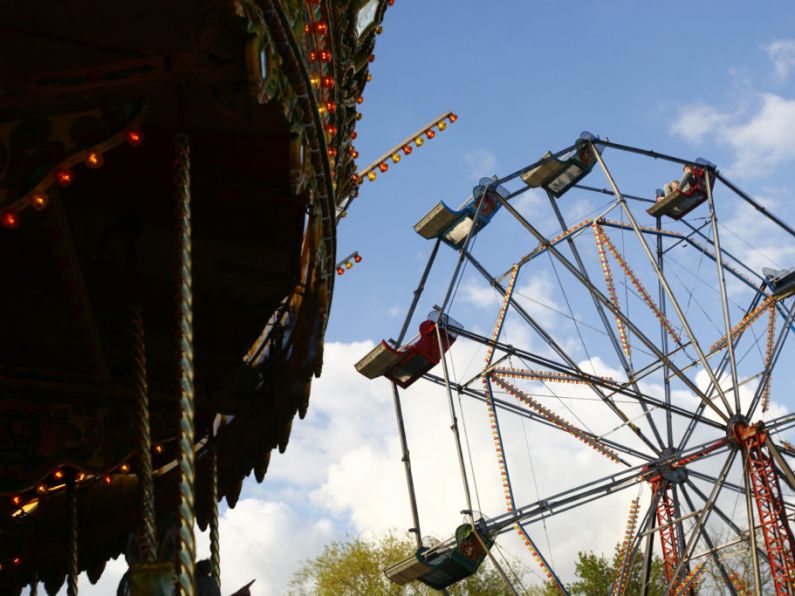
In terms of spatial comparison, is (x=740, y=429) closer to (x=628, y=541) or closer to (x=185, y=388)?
(x=628, y=541)

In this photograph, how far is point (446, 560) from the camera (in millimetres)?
15445

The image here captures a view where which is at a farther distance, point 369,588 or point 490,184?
point 369,588

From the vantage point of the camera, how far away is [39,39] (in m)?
5.28

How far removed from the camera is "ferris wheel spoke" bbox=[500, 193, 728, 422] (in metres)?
14.8

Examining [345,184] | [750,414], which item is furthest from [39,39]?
A: [750,414]

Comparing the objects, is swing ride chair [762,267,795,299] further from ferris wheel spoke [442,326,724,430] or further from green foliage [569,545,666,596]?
green foliage [569,545,666,596]

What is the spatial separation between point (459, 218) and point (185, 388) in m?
14.0

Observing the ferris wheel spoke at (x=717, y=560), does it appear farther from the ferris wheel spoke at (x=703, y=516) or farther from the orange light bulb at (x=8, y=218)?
the orange light bulb at (x=8, y=218)

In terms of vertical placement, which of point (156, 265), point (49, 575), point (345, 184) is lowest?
point (49, 575)

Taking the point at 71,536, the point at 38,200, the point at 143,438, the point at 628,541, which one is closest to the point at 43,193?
the point at 38,200

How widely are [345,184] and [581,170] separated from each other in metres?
11.4

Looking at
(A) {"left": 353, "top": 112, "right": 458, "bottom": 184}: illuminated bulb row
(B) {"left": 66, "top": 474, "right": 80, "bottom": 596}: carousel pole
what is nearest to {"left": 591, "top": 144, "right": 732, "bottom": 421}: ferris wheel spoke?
(A) {"left": 353, "top": 112, "right": 458, "bottom": 184}: illuminated bulb row

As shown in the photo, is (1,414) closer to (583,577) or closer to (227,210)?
(227,210)

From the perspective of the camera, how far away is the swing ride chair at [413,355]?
56.0ft
